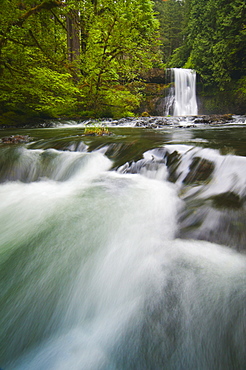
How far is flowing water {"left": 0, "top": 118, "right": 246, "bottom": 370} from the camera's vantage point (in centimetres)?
136

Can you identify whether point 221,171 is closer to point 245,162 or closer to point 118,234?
point 245,162

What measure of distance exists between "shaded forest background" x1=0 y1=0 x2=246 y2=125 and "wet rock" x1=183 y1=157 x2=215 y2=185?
6.51 metres

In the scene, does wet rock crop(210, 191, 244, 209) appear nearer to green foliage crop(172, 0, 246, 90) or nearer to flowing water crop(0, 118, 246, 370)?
flowing water crop(0, 118, 246, 370)

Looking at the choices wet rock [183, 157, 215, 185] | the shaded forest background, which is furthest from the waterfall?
wet rock [183, 157, 215, 185]

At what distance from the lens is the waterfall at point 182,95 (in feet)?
57.5

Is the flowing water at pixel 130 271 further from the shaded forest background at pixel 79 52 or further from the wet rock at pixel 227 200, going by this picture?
the shaded forest background at pixel 79 52

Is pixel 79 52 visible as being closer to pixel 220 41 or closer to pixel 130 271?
pixel 130 271

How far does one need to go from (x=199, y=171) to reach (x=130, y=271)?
2.17 metres

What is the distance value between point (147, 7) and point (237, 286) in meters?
14.6

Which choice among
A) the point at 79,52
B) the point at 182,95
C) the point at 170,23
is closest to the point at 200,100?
the point at 182,95

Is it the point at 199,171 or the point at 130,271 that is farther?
the point at 199,171

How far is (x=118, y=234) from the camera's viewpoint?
247cm

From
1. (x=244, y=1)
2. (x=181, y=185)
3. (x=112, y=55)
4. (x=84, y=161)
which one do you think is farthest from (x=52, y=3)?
(x=244, y=1)

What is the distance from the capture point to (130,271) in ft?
6.51
